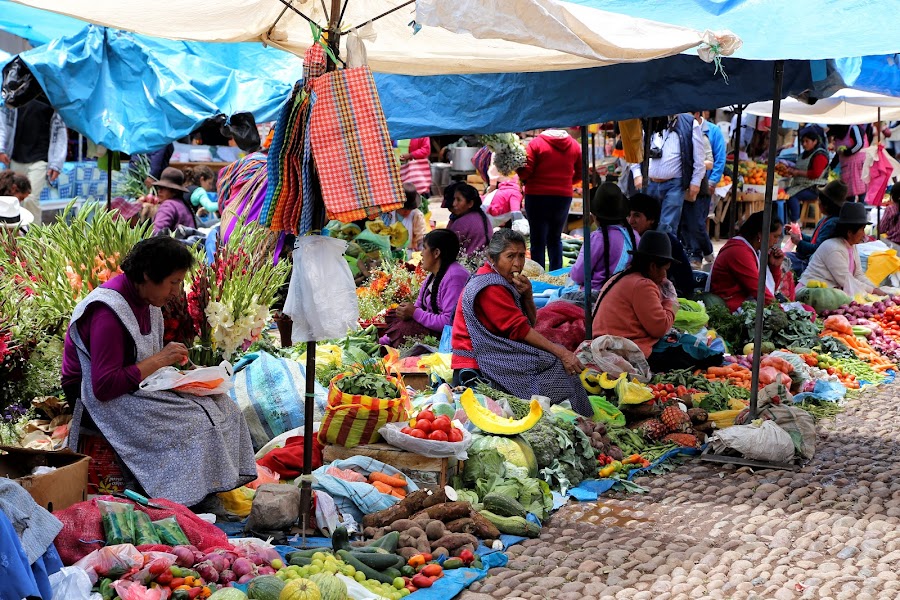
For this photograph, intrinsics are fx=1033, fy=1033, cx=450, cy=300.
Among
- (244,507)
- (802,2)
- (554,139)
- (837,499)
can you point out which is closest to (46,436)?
(244,507)

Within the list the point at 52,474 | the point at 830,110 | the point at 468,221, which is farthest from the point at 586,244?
the point at 830,110

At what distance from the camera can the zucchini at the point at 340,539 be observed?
166 inches

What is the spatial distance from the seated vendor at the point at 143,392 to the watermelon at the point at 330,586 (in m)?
1.02

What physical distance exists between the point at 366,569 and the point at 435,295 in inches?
140

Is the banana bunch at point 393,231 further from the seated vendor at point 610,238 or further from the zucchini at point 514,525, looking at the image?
the zucchini at point 514,525

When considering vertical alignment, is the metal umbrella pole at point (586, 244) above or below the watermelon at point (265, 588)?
above

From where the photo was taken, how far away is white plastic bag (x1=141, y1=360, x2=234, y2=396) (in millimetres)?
4477

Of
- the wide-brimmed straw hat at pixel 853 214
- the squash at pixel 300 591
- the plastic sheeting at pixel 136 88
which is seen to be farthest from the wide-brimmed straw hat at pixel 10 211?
the wide-brimmed straw hat at pixel 853 214

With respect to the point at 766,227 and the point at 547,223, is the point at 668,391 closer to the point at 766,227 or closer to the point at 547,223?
the point at 766,227

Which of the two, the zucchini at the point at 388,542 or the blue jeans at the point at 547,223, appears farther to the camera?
the blue jeans at the point at 547,223

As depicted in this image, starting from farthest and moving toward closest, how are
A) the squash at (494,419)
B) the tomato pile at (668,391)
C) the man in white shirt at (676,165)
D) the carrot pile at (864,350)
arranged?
the man in white shirt at (676,165)
the carrot pile at (864,350)
the tomato pile at (668,391)
the squash at (494,419)

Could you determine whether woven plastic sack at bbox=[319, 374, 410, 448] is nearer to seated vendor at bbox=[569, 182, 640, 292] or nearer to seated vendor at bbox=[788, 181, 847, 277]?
seated vendor at bbox=[569, 182, 640, 292]

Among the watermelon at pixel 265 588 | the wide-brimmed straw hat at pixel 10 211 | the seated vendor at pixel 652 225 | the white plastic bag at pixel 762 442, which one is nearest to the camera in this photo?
the watermelon at pixel 265 588

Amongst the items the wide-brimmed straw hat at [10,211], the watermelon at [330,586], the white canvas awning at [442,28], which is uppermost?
the white canvas awning at [442,28]
